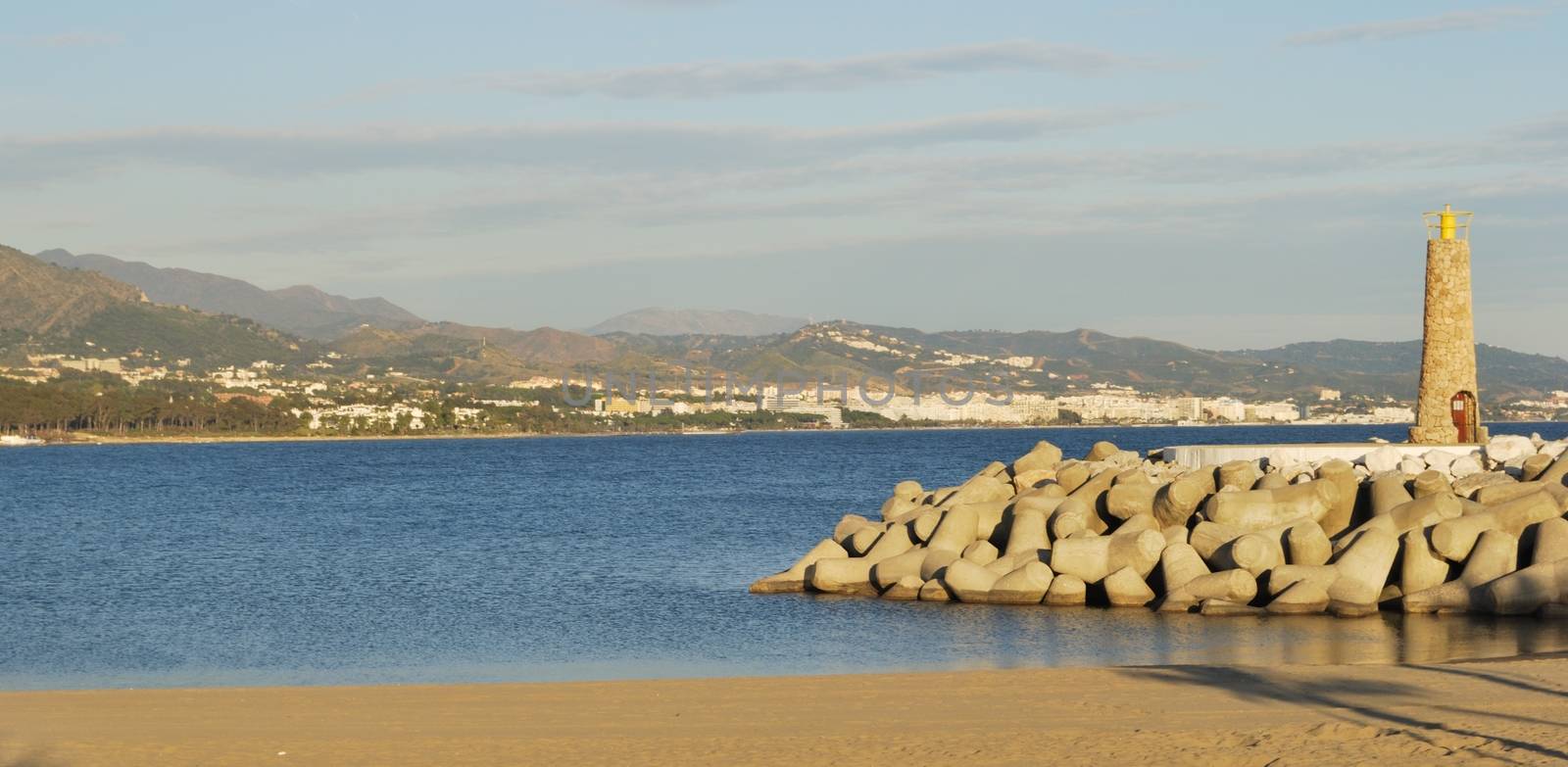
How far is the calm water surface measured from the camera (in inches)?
848

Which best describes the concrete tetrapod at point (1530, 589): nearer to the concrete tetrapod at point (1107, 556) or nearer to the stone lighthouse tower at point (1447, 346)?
the concrete tetrapod at point (1107, 556)

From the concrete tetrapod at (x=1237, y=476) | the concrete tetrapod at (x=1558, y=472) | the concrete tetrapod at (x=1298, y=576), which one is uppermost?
the concrete tetrapod at (x=1558, y=472)

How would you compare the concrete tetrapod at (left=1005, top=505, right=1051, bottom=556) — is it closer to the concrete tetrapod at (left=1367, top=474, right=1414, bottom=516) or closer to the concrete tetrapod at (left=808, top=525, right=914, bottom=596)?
the concrete tetrapod at (left=808, top=525, right=914, bottom=596)

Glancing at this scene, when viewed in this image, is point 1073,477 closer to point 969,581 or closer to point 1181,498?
point 1181,498

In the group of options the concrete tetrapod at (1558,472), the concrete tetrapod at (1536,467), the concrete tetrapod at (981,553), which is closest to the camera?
the concrete tetrapod at (1558,472)

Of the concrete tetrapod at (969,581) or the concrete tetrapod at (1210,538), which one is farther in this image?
the concrete tetrapod at (969,581)

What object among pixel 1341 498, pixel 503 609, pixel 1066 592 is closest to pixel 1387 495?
pixel 1341 498

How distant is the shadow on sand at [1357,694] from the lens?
13.4m

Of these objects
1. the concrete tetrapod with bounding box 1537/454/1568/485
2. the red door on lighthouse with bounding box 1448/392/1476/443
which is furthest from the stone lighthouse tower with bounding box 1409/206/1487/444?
the concrete tetrapod with bounding box 1537/454/1568/485

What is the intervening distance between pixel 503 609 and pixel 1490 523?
16451 mm

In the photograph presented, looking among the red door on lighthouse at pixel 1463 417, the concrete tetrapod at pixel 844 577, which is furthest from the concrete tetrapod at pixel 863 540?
the red door on lighthouse at pixel 1463 417

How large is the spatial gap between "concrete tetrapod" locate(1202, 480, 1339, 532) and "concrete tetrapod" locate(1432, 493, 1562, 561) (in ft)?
7.88

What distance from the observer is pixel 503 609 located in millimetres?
29344

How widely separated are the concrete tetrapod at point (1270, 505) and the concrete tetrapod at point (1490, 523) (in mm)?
2400
